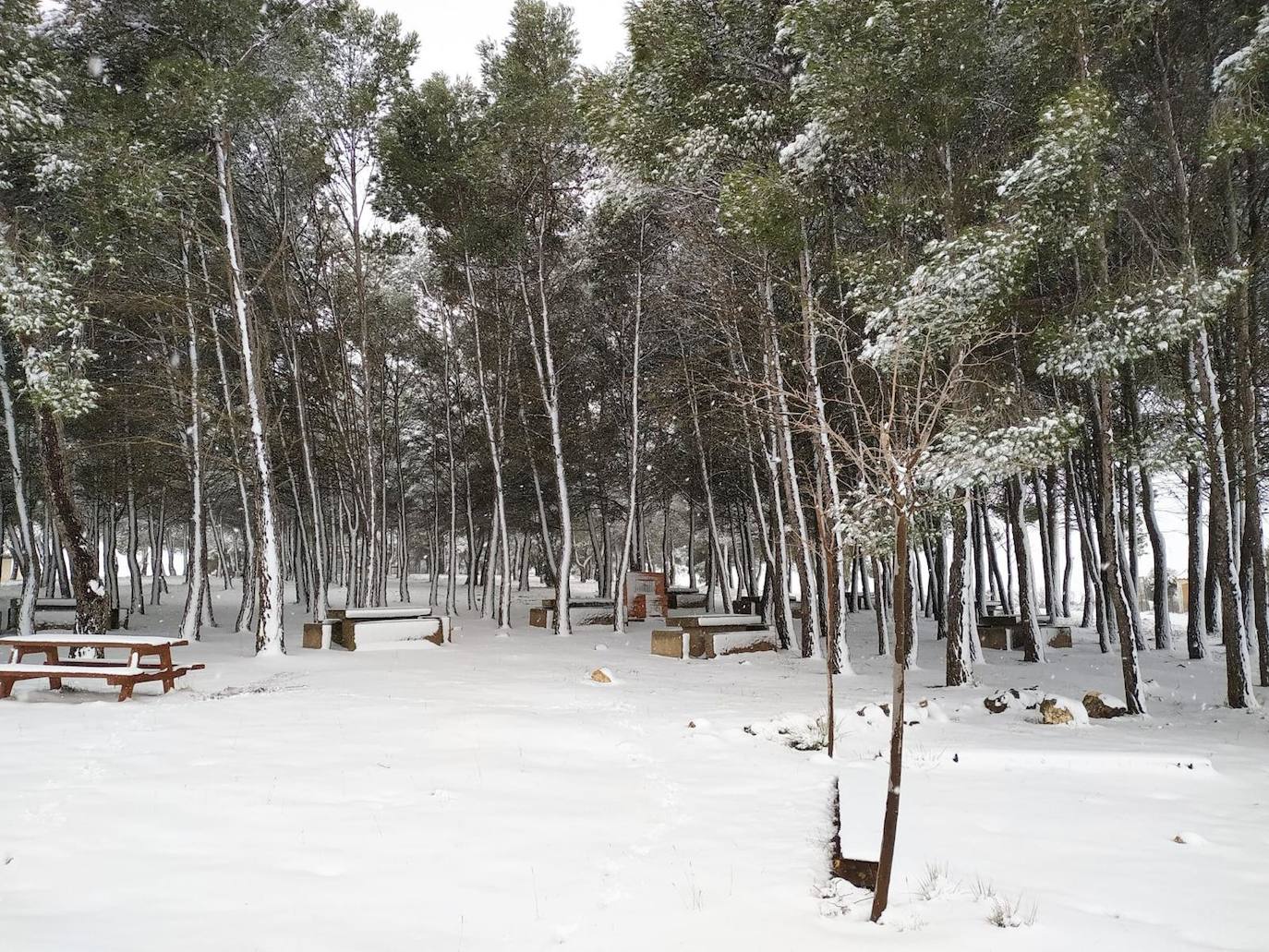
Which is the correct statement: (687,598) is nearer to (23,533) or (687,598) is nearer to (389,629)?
(389,629)

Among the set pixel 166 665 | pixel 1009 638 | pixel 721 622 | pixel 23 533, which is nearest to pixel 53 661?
pixel 166 665

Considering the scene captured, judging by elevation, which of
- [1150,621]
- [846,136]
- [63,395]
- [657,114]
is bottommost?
[1150,621]

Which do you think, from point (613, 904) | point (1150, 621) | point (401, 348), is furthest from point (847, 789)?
point (1150, 621)

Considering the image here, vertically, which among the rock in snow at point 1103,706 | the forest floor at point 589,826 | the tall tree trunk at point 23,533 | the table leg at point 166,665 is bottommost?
the rock in snow at point 1103,706

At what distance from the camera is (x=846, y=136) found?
31.7 feet

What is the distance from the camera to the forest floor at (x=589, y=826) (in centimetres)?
302

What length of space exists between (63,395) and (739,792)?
9.87 metres

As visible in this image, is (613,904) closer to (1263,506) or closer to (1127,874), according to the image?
(1127,874)

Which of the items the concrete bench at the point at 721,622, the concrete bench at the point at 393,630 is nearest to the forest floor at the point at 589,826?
the concrete bench at the point at 393,630

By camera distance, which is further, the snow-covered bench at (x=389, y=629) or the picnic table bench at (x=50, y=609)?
the picnic table bench at (x=50, y=609)

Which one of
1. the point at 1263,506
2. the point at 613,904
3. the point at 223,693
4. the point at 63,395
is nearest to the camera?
the point at 613,904

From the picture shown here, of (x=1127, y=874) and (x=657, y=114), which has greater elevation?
(x=657, y=114)

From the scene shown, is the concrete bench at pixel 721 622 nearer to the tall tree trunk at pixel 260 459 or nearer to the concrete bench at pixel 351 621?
the concrete bench at pixel 351 621

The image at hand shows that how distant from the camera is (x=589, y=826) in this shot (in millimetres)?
4199
